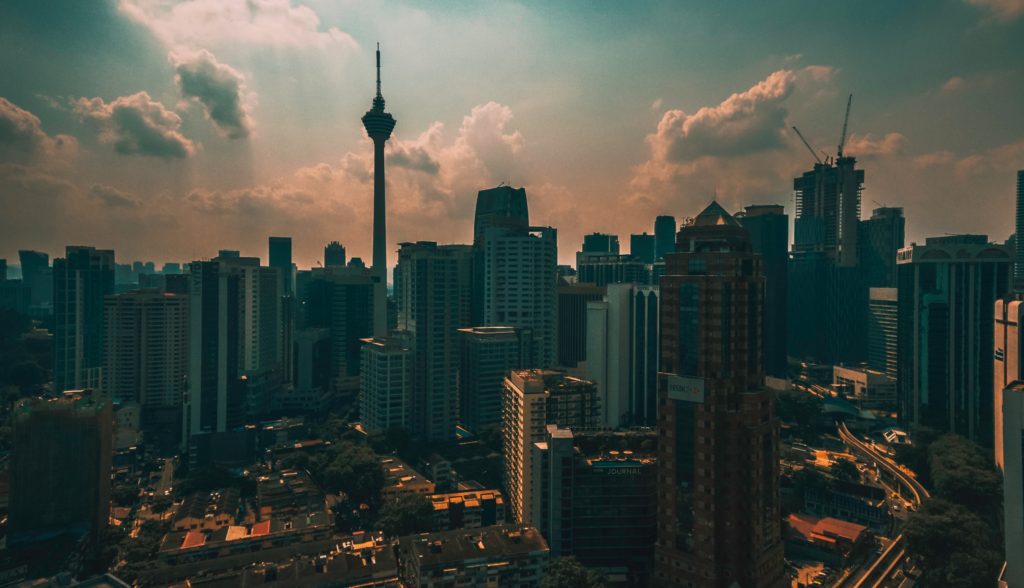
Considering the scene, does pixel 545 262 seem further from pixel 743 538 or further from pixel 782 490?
pixel 743 538

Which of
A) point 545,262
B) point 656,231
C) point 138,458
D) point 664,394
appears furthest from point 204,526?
point 656,231

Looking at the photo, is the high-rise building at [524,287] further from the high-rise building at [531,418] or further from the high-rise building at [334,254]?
the high-rise building at [334,254]

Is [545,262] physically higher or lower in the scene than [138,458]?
higher

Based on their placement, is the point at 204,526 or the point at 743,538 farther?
the point at 204,526

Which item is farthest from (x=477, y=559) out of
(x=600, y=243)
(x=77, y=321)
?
(x=600, y=243)

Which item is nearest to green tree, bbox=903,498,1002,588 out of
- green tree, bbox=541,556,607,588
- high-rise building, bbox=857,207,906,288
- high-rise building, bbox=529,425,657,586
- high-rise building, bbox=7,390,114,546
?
high-rise building, bbox=529,425,657,586
